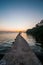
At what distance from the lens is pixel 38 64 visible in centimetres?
869

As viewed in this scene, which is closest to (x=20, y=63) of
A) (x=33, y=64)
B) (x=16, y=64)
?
(x=16, y=64)

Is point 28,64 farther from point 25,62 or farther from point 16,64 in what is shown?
point 16,64

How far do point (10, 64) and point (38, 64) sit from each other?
89.3 inches

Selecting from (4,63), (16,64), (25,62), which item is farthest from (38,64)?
(4,63)

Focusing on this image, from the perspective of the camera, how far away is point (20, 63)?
830 centimetres

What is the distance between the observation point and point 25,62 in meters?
8.68

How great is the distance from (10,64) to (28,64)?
141 cm

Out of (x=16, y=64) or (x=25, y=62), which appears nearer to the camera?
(x=16, y=64)

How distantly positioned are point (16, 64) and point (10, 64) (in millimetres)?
433

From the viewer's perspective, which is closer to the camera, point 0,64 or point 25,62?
point 0,64

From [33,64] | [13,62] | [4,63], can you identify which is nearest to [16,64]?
[13,62]

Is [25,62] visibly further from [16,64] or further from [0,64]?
[0,64]

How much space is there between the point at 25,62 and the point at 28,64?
358mm

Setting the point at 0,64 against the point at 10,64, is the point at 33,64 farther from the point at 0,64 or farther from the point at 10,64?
the point at 0,64
